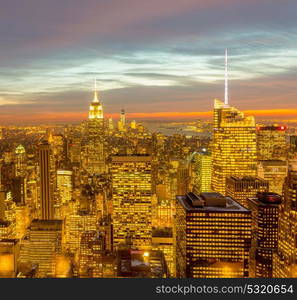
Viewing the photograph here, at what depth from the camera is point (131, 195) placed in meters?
14.8

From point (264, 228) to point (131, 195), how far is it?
6.68 metres

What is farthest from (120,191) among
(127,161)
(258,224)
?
(258,224)

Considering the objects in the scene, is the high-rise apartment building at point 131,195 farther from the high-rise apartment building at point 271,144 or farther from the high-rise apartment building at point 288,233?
the high-rise apartment building at point 288,233

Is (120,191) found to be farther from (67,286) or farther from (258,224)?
(67,286)

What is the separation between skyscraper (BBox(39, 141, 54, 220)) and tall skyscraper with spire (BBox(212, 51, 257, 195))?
7280 mm

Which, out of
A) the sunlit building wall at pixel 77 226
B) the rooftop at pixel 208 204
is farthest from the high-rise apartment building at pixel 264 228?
the sunlit building wall at pixel 77 226

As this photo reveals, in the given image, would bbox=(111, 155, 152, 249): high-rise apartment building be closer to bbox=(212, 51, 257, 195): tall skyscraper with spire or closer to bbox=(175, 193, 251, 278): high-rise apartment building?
bbox=(212, 51, 257, 195): tall skyscraper with spire

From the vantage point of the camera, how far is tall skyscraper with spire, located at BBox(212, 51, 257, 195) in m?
16.5

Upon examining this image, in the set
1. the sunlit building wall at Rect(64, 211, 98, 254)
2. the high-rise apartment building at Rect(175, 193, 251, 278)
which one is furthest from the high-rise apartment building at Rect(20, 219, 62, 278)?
the high-rise apartment building at Rect(175, 193, 251, 278)

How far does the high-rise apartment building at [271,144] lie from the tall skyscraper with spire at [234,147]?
1.29 feet

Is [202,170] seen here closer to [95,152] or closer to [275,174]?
[275,174]

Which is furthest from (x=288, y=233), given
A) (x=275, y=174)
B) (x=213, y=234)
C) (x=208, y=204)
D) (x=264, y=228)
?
(x=275, y=174)

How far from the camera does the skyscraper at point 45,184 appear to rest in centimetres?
1591

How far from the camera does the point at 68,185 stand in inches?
670
